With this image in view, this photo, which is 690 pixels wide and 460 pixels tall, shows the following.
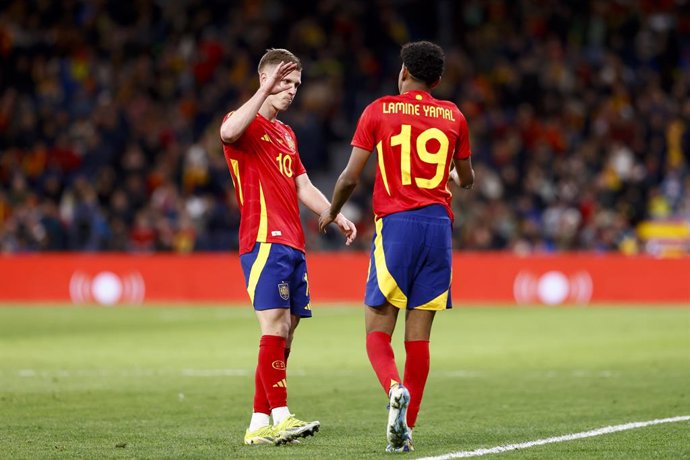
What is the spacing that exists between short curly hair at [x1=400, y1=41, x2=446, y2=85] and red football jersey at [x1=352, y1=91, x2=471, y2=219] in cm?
11

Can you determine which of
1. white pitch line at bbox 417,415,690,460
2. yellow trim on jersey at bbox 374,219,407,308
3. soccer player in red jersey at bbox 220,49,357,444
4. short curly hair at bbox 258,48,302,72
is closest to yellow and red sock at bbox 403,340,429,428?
yellow trim on jersey at bbox 374,219,407,308

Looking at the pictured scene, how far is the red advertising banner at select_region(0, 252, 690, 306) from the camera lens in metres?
24.2

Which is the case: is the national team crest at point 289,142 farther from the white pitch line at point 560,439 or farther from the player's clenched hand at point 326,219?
the white pitch line at point 560,439

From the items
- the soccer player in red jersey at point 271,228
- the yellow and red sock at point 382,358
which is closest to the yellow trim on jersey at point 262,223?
the soccer player in red jersey at point 271,228

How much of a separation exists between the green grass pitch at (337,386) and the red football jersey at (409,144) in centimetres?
147

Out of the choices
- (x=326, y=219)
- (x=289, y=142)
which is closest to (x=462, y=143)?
(x=326, y=219)

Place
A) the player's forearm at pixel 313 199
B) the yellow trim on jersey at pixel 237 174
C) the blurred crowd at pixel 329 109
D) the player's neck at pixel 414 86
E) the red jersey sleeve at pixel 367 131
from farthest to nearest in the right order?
the blurred crowd at pixel 329 109, the player's forearm at pixel 313 199, the yellow trim on jersey at pixel 237 174, the player's neck at pixel 414 86, the red jersey sleeve at pixel 367 131

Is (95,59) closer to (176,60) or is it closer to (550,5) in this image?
(176,60)

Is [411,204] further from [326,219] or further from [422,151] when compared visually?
[326,219]

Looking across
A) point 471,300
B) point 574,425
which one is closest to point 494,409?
point 574,425

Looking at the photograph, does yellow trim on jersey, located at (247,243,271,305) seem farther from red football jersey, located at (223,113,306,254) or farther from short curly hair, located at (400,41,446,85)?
short curly hair, located at (400,41,446,85)

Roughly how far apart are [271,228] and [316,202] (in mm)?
400

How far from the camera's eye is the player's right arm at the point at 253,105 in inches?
315

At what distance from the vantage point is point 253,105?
7.98 meters
